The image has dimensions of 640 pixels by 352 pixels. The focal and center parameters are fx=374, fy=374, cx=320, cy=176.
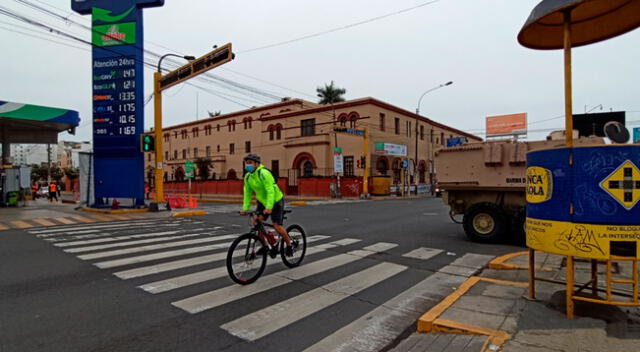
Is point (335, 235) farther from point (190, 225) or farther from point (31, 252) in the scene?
point (31, 252)

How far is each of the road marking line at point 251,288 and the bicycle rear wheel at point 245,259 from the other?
0.15 meters

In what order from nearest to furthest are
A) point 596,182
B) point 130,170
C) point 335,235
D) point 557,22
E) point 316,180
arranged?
point 596,182 → point 557,22 → point 335,235 → point 130,170 → point 316,180

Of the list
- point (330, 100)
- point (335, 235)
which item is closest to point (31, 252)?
point (335, 235)

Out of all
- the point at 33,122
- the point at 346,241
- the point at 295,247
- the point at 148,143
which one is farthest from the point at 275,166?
the point at 295,247

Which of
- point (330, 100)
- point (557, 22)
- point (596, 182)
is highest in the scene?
point (330, 100)

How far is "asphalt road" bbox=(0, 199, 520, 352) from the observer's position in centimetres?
376

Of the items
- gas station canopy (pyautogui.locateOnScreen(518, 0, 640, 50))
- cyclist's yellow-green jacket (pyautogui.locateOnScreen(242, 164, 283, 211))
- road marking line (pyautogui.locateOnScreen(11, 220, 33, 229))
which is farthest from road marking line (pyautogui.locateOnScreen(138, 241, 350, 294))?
road marking line (pyautogui.locateOnScreen(11, 220, 33, 229))

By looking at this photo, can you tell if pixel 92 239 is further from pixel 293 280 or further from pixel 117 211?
pixel 117 211

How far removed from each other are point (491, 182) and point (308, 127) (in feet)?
110

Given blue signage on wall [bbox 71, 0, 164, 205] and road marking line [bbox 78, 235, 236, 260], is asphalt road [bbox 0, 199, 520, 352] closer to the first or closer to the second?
road marking line [bbox 78, 235, 236, 260]

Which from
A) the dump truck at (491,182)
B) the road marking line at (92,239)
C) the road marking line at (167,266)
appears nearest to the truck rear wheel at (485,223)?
the dump truck at (491,182)

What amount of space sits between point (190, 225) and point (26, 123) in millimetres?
16978

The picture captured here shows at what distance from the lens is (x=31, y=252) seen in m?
7.95

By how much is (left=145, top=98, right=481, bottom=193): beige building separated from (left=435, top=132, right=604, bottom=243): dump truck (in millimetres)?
20627
